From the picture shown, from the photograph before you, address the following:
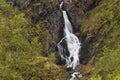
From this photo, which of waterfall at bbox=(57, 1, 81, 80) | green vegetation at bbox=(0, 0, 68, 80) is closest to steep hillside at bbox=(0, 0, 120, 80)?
green vegetation at bbox=(0, 0, 68, 80)

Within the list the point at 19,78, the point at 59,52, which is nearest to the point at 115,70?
the point at 19,78

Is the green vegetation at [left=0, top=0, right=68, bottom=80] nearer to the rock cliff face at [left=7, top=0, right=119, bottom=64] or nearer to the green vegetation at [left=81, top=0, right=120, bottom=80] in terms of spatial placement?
the green vegetation at [left=81, top=0, right=120, bottom=80]

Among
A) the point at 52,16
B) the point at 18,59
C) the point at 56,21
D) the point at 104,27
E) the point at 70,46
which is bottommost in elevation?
the point at 70,46

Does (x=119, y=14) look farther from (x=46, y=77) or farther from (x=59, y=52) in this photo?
(x=46, y=77)

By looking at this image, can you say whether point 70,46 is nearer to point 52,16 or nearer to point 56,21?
point 56,21

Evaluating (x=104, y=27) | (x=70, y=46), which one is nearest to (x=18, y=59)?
(x=70, y=46)

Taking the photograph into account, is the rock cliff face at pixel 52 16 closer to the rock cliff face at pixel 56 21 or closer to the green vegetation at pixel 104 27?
the rock cliff face at pixel 56 21

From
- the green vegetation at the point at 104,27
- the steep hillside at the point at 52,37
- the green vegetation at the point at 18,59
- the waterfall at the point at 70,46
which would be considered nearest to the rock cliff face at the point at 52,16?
the steep hillside at the point at 52,37

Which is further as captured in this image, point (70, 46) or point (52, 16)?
point (52, 16)
